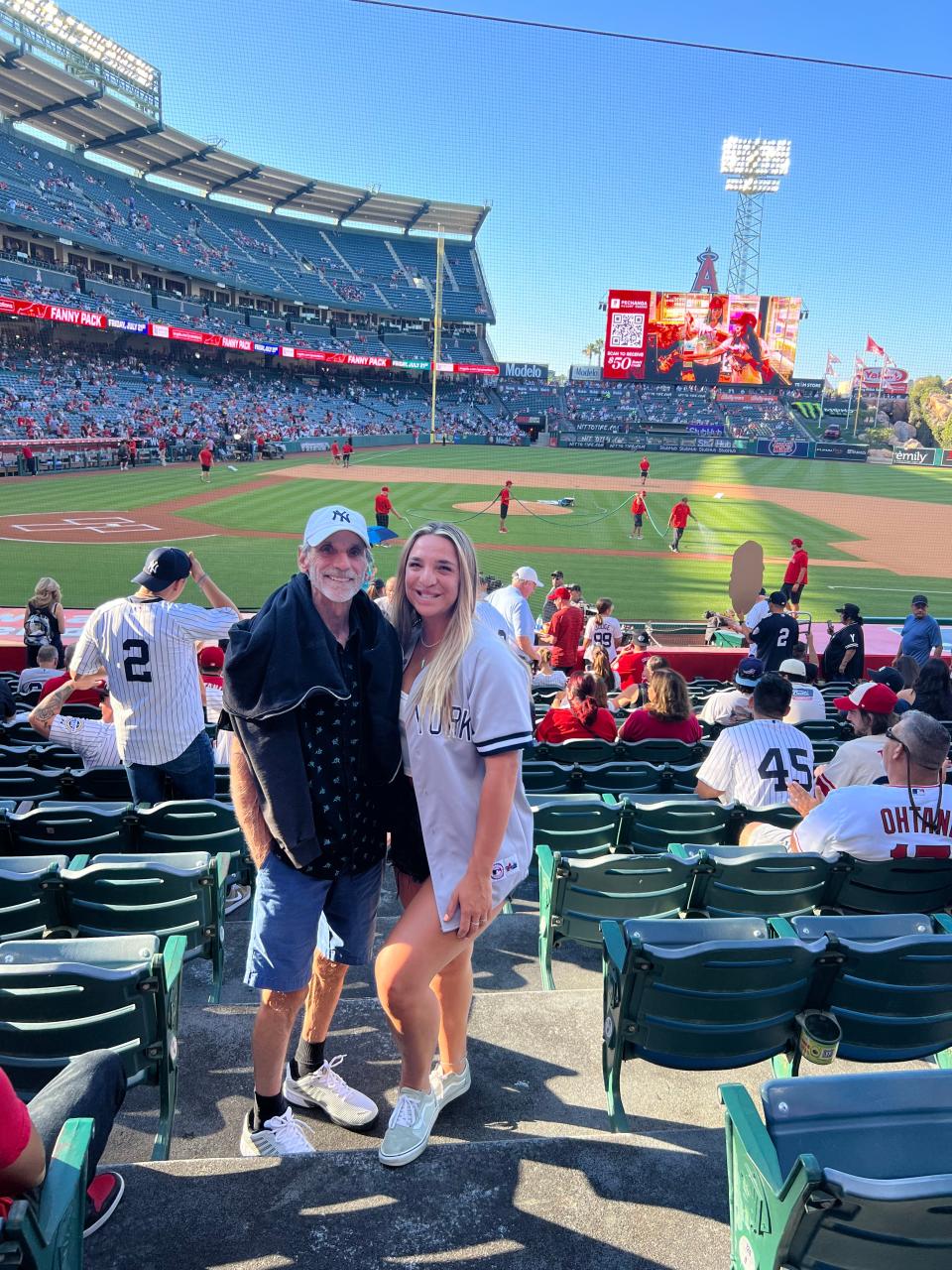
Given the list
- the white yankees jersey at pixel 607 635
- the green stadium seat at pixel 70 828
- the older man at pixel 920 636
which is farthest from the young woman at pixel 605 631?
the green stadium seat at pixel 70 828

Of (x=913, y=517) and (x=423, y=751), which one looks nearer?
(x=423, y=751)

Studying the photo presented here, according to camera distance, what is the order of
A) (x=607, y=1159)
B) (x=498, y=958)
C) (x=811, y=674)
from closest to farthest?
(x=607, y=1159) → (x=498, y=958) → (x=811, y=674)

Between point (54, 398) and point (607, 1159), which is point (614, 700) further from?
point (54, 398)

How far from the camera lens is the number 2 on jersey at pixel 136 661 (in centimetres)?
450

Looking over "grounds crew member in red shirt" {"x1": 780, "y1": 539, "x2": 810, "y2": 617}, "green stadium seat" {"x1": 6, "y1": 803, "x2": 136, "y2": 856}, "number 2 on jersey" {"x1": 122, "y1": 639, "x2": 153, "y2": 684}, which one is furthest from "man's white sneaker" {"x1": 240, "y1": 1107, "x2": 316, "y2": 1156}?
"grounds crew member in red shirt" {"x1": 780, "y1": 539, "x2": 810, "y2": 617}

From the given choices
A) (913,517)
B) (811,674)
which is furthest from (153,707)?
(913,517)

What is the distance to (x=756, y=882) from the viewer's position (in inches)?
144

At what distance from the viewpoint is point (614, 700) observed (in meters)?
9.81

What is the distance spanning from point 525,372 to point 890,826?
3003 inches

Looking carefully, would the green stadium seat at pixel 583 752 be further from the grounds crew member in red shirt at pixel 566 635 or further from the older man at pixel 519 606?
the grounds crew member in red shirt at pixel 566 635

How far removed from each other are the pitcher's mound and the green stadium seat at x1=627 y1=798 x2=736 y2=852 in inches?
915

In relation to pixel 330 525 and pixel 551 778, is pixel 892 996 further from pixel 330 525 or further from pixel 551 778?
pixel 551 778

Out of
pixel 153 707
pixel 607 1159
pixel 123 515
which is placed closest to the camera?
pixel 607 1159

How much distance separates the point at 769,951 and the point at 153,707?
135 inches
